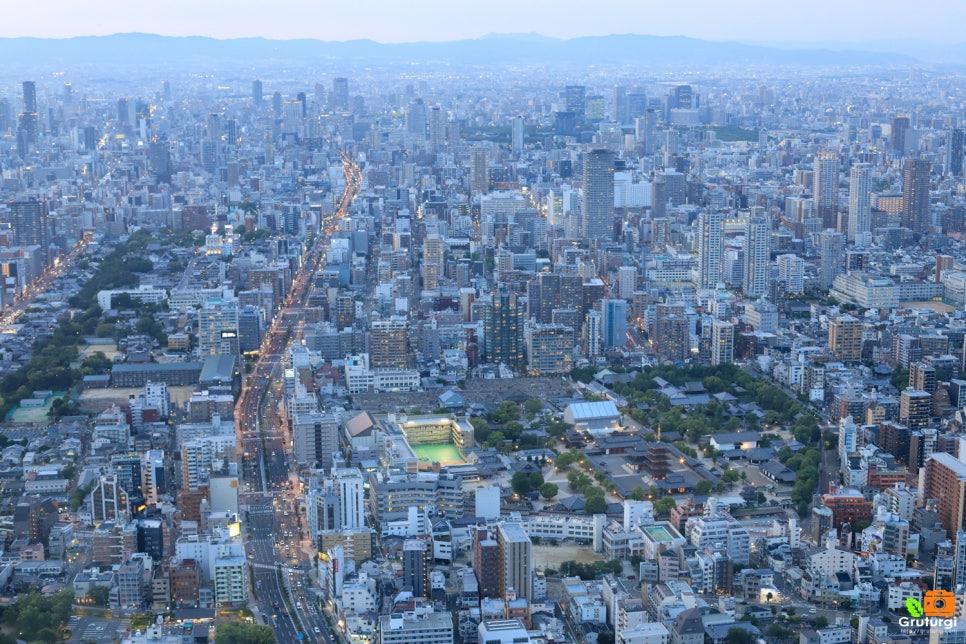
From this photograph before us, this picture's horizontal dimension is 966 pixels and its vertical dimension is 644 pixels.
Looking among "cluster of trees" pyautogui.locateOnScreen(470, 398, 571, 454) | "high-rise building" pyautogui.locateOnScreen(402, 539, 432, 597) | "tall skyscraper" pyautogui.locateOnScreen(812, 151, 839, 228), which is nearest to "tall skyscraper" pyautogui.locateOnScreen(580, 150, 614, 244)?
"tall skyscraper" pyautogui.locateOnScreen(812, 151, 839, 228)

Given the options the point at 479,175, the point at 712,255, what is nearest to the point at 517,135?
the point at 479,175

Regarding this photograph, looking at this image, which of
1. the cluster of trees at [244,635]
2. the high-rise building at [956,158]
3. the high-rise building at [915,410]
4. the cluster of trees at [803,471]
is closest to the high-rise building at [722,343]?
the high-rise building at [915,410]

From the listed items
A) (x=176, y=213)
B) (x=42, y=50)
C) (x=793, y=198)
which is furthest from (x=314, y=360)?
(x=42, y=50)

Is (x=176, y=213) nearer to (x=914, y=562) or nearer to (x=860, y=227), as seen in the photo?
(x=860, y=227)

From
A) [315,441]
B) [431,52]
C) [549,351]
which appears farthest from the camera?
[431,52]

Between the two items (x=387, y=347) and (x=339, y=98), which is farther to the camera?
(x=339, y=98)

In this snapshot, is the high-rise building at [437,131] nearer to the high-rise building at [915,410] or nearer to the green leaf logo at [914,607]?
the high-rise building at [915,410]

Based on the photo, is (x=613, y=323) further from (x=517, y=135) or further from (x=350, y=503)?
(x=517, y=135)
